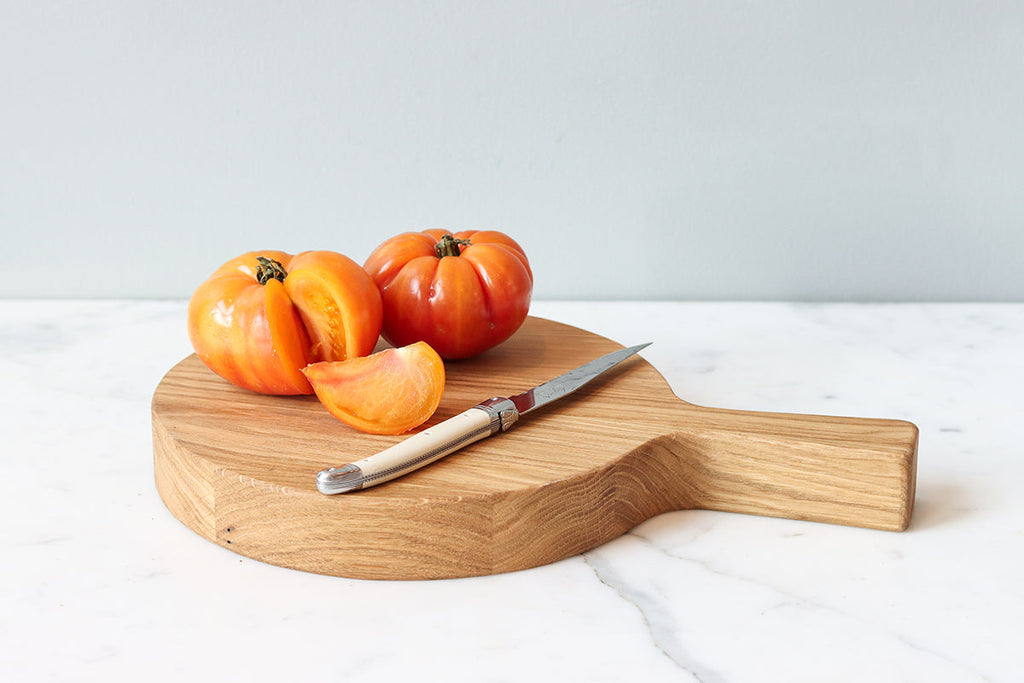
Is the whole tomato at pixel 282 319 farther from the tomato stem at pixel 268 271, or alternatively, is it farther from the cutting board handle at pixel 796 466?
the cutting board handle at pixel 796 466

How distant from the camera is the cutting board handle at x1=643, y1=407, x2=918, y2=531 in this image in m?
0.83

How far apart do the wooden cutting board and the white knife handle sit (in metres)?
0.01

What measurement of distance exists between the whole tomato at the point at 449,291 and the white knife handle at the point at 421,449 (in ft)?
0.57

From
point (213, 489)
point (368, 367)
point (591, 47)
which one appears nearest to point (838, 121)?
point (591, 47)

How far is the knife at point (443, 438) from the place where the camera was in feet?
2.54

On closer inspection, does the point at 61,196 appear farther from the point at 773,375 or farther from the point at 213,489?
the point at 773,375

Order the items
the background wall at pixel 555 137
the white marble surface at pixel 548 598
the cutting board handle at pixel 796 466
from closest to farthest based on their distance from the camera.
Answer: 1. the white marble surface at pixel 548 598
2. the cutting board handle at pixel 796 466
3. the background wall at pixel 555 137

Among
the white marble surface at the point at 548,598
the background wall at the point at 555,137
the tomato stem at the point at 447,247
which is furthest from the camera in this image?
the background wall at the point at 555,137

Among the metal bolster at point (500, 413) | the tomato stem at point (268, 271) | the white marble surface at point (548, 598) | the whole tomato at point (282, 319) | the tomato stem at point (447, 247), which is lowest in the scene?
the white marble surface at point (548, 598)

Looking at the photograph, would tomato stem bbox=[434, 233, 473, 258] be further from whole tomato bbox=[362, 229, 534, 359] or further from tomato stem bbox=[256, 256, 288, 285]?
tomato stem bbox=[256, 256, 288, 285]

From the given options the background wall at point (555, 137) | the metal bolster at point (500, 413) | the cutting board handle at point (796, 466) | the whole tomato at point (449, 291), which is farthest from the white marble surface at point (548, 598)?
the background wall at point (555, 137)

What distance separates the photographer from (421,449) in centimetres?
81

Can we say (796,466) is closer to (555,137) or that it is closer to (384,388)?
(384,388)

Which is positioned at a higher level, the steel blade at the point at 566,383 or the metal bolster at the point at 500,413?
the steel blade at the point at 566,383
